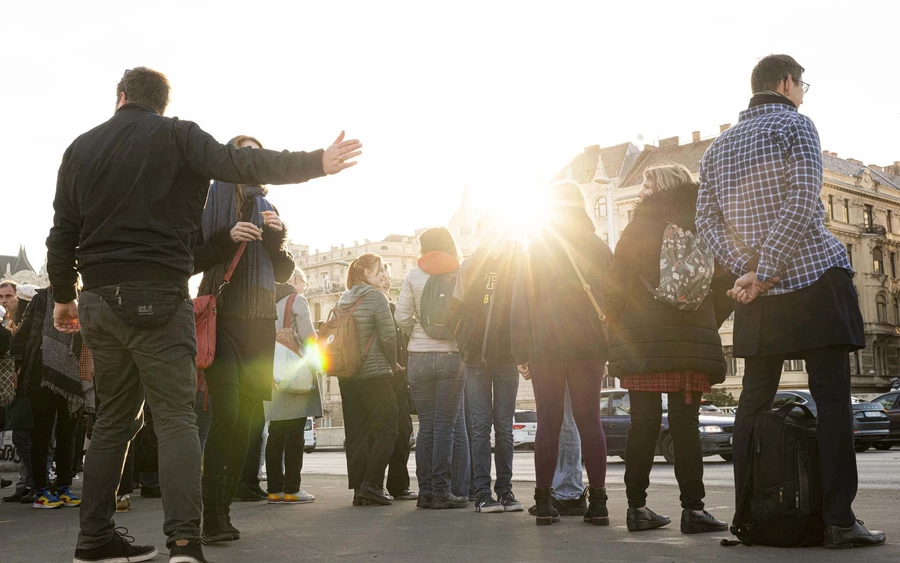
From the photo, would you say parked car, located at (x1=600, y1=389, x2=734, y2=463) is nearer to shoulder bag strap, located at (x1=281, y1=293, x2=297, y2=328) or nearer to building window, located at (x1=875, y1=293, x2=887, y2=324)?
shoulder bag strap, located at (x1=281, y1=293, x2=297, y2=328)

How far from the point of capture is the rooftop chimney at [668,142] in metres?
77.1

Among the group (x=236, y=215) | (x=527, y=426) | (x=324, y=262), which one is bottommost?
(x=527, y=426)

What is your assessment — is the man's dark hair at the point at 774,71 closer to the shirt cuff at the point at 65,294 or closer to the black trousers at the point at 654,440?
the black trousers at the point at 654,440

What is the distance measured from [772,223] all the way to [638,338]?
3.54 ft

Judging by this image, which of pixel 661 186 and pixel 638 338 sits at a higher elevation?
pixel 661 186

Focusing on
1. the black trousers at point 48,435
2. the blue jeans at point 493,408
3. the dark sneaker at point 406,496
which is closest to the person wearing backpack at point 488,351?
the blue jeans at point 493,408

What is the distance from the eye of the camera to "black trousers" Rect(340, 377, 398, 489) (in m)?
8.39

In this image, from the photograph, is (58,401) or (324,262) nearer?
(58,401)

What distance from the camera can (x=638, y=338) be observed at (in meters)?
5.92

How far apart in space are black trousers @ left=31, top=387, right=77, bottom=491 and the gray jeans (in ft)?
13.9

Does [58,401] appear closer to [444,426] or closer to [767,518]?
[444,426]

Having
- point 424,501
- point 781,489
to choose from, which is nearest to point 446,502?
point 424,501

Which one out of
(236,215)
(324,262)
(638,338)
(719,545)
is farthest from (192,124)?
(324,262)

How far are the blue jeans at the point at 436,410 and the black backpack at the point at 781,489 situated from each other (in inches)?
132
